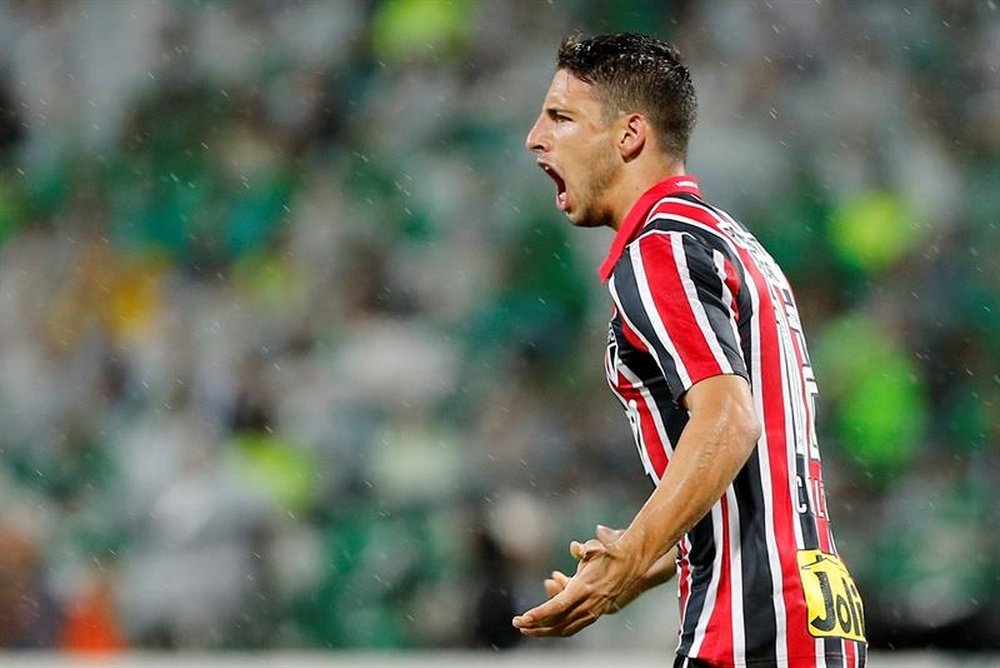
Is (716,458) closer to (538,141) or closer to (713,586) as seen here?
(713,586)

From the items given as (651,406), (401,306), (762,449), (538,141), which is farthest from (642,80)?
(401,306)

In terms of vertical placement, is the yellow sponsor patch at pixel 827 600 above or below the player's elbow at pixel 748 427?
below

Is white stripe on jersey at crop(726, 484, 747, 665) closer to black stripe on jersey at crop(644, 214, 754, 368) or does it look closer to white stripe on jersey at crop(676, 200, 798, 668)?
white stripe on jersey at crop(676, 200, 798, 668)

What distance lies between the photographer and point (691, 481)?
219cm

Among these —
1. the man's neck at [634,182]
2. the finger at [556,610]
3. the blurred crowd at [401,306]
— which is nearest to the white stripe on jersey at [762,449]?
the man's neck at [634,182]

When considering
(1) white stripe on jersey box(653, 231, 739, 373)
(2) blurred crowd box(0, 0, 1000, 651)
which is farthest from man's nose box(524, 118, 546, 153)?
(2) blurred crowd box(0, 0, 1000, 651)

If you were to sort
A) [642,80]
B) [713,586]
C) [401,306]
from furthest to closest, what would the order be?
[401,306] < [642,80] < [713,586]

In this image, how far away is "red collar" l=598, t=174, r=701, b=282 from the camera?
2592 mm

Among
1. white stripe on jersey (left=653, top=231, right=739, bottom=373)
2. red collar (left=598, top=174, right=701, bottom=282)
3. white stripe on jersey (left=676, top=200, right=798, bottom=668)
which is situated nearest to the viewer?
white stripe on jersey (left=653, top=231, right=739, bottom=373)

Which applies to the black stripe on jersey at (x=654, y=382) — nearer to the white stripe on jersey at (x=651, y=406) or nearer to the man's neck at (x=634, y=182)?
the white stripe on jersey at (x=651, y=406)

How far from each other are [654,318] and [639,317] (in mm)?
31

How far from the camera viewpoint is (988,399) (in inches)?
278

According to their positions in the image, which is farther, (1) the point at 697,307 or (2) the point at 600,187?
(2) the point at 600,187

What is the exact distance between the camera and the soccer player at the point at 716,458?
2191 millimetres
